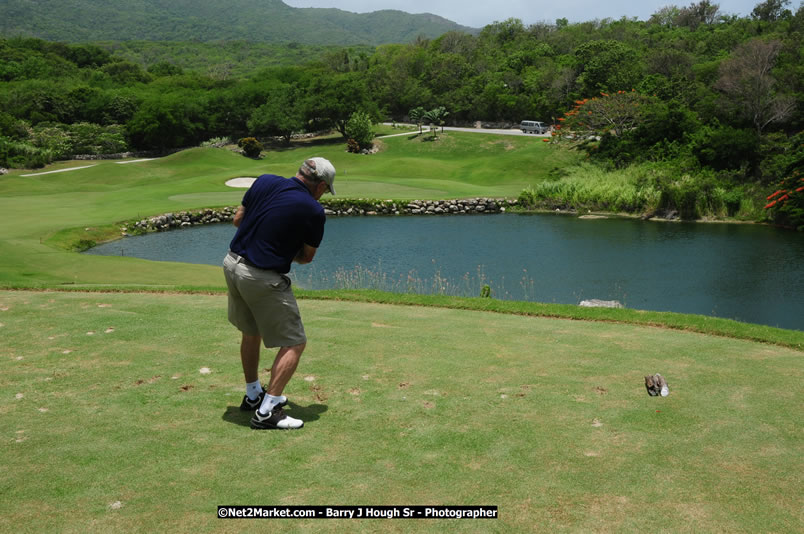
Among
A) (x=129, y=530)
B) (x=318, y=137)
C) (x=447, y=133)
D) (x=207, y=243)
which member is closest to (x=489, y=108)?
(x=447, y=133)

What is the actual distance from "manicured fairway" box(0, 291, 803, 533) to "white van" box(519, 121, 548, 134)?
77121 mm

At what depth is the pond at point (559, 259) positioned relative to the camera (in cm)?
2420

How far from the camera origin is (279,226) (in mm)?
5801

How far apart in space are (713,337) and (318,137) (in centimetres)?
8755

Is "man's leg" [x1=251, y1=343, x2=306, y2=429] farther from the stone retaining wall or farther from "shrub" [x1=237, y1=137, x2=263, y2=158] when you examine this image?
"shrub" [x1=237, y1=137, x2=263, y2=158]

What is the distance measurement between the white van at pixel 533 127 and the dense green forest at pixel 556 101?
2.92 m

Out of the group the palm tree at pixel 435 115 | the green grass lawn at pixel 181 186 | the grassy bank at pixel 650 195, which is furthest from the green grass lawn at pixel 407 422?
the palm tree at pixel 435 115

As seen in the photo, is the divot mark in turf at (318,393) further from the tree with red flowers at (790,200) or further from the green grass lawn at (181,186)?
the tree with red flowers at (790,200)

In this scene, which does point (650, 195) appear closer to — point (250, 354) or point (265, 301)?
point (250, 354)

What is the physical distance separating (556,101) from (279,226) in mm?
87601

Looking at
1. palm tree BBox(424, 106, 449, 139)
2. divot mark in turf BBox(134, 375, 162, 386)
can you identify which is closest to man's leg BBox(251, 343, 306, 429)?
divot mark in turf BBox(134, 375, 162, 386)

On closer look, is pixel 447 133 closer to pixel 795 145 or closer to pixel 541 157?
pixel 541 157

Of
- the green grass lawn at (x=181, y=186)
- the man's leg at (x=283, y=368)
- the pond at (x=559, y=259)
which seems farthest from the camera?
the pond at (x=559, y=259)

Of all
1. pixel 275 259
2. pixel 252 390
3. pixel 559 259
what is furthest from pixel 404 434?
pixel 559 259
